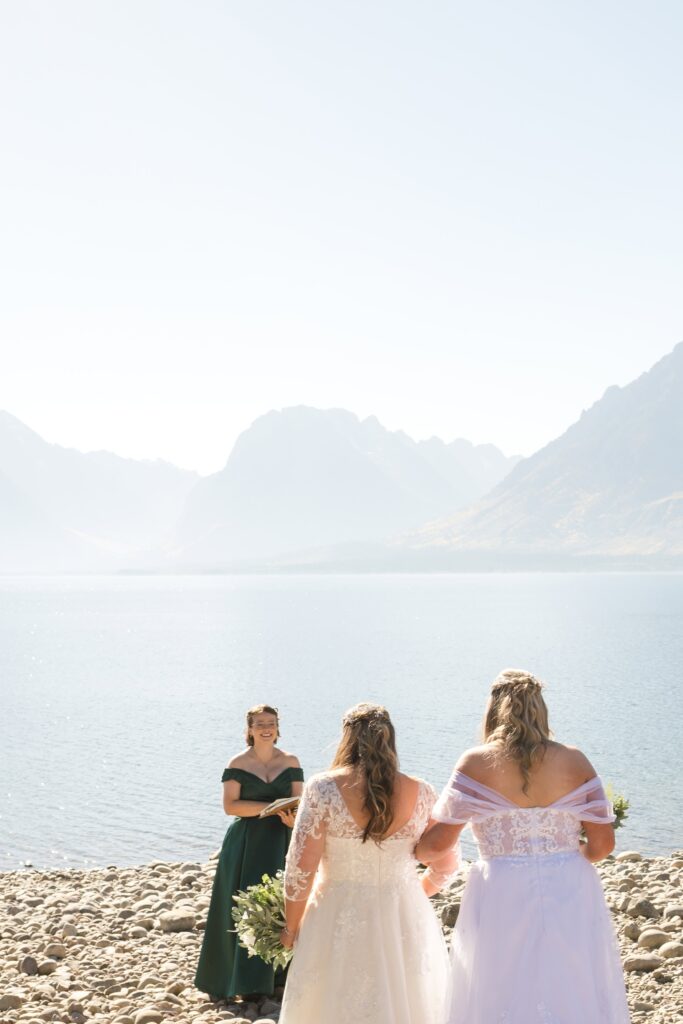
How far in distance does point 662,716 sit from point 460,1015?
162 feet

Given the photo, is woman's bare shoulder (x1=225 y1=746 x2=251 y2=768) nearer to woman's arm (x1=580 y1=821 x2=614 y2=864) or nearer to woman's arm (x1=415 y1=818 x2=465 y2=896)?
woman's arm (x1=415 y1=818 x2=465 y2=896)

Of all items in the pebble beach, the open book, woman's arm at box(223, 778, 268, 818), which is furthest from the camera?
the pebble beach

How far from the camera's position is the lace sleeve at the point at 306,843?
19.5ft

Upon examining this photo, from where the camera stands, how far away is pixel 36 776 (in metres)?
38.5

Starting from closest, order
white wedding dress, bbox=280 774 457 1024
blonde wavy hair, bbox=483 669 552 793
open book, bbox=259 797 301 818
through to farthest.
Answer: blonde wavy hair, bbox=483 669 552 793 → white wedding dress, bbox=280 774 457 1024 → open book, bbox=259 797 301 818

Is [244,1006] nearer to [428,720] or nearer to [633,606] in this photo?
[428,720]

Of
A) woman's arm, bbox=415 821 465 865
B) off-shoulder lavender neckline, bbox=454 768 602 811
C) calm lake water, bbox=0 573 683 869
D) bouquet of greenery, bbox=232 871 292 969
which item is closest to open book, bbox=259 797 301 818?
bouquet of greenery, bbox=232 871 292 969

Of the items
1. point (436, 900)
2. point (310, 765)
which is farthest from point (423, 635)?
point (436, 900)

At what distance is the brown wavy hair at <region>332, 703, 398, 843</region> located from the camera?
5.78 meters

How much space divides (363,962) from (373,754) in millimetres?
1198

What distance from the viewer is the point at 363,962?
6.09m

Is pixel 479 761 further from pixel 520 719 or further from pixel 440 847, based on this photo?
pixel 440 847

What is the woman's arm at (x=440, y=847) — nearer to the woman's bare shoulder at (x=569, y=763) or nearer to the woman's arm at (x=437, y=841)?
the woman's arm at (x=437, y=841)

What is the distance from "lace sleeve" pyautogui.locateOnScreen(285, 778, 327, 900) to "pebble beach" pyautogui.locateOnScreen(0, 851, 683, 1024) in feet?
8.63
